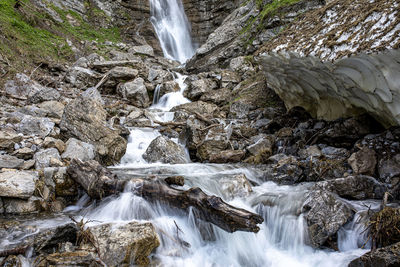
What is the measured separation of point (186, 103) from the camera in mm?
12664

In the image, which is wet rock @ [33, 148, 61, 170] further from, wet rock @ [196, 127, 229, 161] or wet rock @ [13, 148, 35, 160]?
wet rock @ [196, 127, 229, 161]

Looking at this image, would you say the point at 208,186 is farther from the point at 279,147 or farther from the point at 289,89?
the point at 289,89

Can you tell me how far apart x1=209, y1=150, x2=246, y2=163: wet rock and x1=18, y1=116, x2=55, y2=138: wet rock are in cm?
449

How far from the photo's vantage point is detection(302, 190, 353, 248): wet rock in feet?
13.4

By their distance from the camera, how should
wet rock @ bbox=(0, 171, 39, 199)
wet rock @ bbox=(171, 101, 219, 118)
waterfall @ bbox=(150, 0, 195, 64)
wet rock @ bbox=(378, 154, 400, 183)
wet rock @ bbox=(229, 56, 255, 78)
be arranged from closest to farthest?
wet rock @ bbox=(0, 171, 39, 199), wet rock @ bbox=(378, 154, 400, 183), wet rock @ bbox=(171, 101, 219, 118), wet rock @ bbox=(229, 56, 255, 78), waterfall @ bbox=(150, 0, 195, 64)

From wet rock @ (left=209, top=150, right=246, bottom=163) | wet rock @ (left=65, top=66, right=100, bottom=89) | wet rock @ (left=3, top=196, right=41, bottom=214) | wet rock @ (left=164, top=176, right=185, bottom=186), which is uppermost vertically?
wet rock @ (left=65, top=66, right=100, bottom=89)

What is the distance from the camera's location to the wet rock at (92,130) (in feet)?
23.6

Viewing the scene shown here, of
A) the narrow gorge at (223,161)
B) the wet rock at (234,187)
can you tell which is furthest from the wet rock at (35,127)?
the wet rock at (234,187)

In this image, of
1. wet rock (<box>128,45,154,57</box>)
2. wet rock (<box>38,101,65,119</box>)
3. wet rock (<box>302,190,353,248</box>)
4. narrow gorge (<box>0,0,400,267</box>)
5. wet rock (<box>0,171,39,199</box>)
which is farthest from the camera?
wet rock (<box>128,45,154,57</box>)

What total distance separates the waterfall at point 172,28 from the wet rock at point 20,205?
21476mm

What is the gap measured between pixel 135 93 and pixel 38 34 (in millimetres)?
8774

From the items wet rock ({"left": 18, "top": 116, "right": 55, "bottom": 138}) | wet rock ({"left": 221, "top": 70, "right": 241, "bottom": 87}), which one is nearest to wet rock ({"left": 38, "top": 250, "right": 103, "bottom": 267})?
wet rock ({"left": 18, "top": 116, "right": 55, "bottom": 138})

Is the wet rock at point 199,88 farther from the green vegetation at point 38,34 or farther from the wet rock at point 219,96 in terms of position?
the green vegetation at point 38,34

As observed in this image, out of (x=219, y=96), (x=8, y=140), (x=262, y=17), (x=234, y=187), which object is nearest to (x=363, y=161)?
(x=234, y=187)
